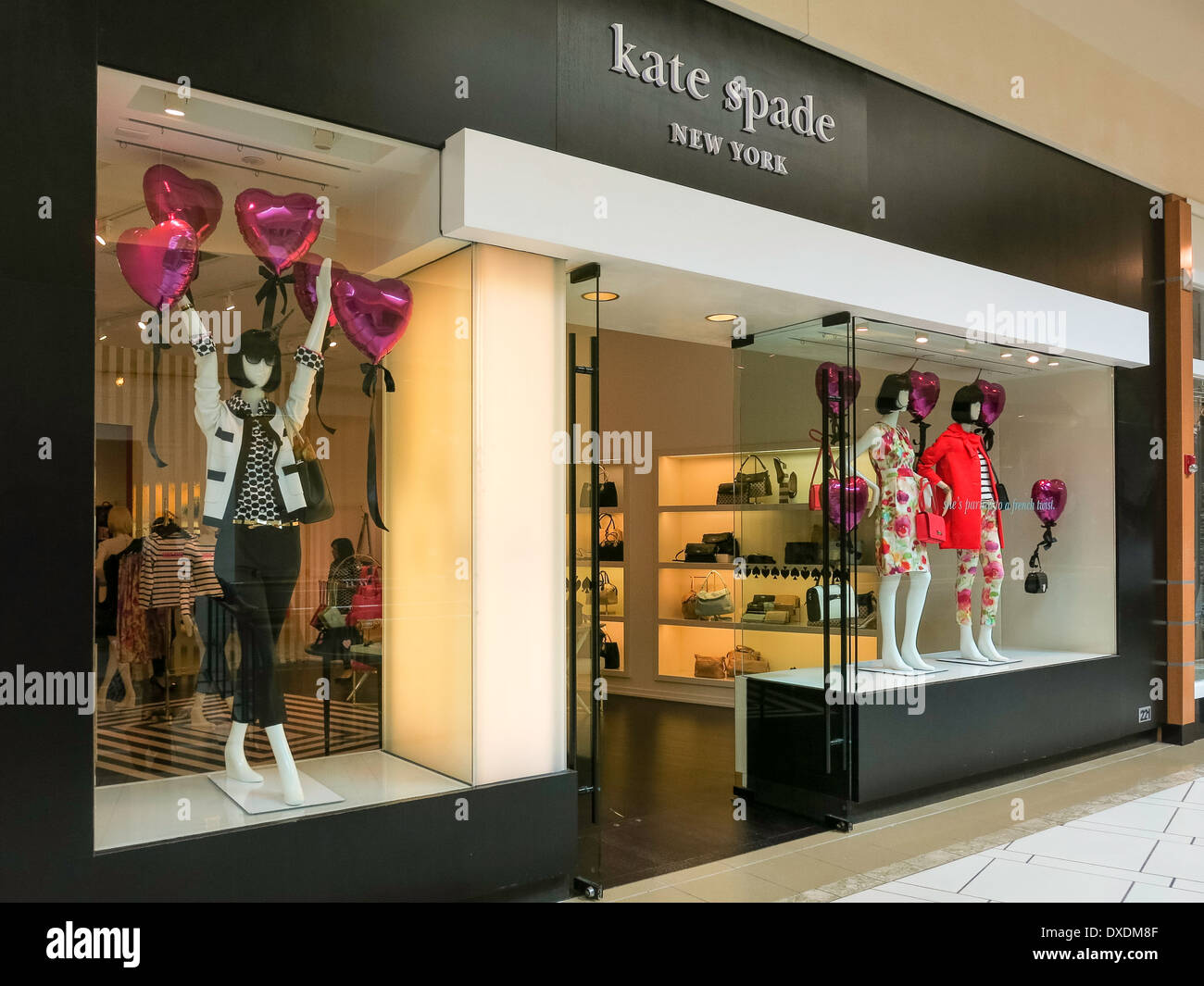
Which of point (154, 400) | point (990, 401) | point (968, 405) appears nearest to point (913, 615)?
point (968, 405)

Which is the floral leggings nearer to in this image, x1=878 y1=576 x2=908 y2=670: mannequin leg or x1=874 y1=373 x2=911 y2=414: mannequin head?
x1=878 y1=576 x2=908 y2=670: mannequin leg

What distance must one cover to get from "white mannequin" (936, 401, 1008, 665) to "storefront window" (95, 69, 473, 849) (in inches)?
143

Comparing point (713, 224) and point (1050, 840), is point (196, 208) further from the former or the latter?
point (1050, 840)

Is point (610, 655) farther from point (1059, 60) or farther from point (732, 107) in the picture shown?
point (1059, 60)

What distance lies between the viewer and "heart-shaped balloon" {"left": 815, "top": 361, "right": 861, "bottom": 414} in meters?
4.98

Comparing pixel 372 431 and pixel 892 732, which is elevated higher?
pixel 372 431

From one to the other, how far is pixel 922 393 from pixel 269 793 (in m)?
4.12

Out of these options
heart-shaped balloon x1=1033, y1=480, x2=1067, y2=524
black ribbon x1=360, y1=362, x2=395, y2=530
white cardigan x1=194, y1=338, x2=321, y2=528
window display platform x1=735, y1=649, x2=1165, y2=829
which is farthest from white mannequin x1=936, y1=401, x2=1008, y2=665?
white cardigan x1=194, y1=338, x2=321, y2=528

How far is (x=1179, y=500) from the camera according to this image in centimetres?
684

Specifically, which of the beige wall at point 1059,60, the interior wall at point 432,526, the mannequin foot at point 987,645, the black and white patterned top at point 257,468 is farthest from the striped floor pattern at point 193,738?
the mannequin foot at point 987,645

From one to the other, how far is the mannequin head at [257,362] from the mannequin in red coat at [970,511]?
3838 millimetres

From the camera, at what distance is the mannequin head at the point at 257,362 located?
3240 mm
